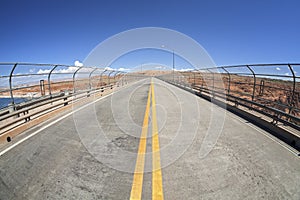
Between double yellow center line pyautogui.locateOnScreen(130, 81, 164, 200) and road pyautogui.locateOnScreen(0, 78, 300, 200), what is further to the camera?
road pyautogui.locateOnScreen(0, 78, 300, 200)

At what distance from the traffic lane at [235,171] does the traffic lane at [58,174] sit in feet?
3.06

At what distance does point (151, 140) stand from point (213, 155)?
1665mm

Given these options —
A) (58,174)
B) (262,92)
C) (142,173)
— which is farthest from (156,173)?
(262,92)

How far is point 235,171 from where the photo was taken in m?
3.83

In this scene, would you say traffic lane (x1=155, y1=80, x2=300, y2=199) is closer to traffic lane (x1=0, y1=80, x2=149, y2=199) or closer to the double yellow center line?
the double yellow center line

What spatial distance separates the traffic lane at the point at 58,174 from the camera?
3.13 metres

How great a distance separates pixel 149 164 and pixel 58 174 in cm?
167

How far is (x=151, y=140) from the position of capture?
218 inches

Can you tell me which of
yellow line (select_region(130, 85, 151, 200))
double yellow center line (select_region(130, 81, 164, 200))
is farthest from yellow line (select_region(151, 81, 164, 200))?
yellow line (select_region(130, 85, 151, 200))

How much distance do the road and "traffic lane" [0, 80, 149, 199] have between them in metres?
0.01

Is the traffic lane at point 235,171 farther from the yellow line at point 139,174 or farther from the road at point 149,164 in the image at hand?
the yellow line at point 139,174

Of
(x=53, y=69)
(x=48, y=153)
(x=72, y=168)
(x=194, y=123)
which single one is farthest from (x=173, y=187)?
(x=53, y=69)

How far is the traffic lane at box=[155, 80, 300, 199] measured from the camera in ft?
10.3

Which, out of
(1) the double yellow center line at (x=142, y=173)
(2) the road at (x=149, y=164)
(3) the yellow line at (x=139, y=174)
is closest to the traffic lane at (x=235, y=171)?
(2) the road at (x=149, y=164)
